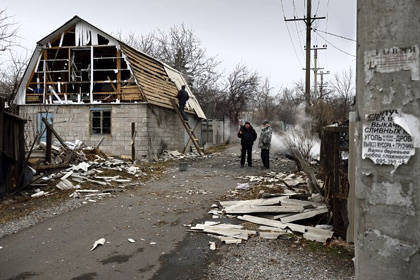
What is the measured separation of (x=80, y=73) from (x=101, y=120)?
10.3ft

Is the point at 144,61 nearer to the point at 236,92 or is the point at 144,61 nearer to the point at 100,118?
the point at 100,118

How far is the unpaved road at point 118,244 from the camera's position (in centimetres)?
372

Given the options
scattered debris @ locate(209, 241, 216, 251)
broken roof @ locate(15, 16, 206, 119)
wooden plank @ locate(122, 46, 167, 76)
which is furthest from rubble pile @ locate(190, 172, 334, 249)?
wooden plank @ locate(122, 46, 167, 76)

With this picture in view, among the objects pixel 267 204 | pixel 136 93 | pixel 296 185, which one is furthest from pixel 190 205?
pixel 136 93

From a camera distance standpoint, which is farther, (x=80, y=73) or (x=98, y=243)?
(x=80, y=73)

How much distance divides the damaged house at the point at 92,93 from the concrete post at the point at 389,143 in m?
14.5

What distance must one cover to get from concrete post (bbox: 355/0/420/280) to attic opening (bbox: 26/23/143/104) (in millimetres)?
14904

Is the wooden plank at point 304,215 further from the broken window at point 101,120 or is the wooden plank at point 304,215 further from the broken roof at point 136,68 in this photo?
the broken window at point 101,120

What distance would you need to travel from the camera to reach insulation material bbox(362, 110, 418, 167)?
1.48m

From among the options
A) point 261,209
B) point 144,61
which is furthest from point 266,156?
point 144,61

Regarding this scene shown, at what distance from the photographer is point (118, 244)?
4609mm

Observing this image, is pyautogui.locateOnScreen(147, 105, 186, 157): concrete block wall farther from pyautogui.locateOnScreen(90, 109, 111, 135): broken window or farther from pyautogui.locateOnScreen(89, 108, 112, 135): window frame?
pyautogui.locateOnScreen(90, 109, 111, 135): broken window

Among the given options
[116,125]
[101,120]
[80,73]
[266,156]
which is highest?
[80,73]

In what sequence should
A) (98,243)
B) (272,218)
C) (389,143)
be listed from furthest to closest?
(272,218) < (98,243) < (389,143)
